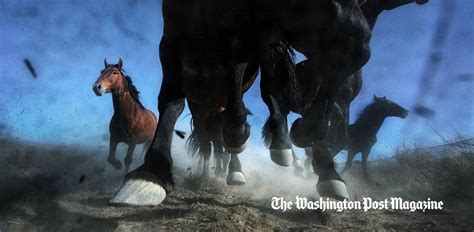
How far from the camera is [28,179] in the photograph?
452 cm

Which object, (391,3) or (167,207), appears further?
(391,3)

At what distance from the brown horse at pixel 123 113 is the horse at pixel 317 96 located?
206 inches

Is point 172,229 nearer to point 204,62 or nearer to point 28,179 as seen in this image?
point 204,62

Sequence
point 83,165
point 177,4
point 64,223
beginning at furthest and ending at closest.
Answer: point 83,165 < point 64,223 < point 177,4

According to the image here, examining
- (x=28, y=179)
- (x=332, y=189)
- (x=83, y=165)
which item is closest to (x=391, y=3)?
(x=332, y=189)

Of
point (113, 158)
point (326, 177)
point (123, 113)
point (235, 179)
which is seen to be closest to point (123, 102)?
point (123, 113)

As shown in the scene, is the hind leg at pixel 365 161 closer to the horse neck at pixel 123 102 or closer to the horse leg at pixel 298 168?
the horse leg at pixel 298 168

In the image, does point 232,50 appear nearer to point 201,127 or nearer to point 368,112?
point 201,127

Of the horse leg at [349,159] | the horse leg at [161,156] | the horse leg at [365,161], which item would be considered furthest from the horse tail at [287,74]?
the horse leg at [365,161]

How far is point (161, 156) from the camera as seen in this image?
8.68ft

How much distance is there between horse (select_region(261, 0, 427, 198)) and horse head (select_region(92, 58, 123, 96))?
16.7 ft

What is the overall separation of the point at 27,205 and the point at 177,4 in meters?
2.60

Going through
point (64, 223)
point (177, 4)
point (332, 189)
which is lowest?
point (64, 223)

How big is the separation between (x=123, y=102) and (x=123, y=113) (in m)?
0.25
